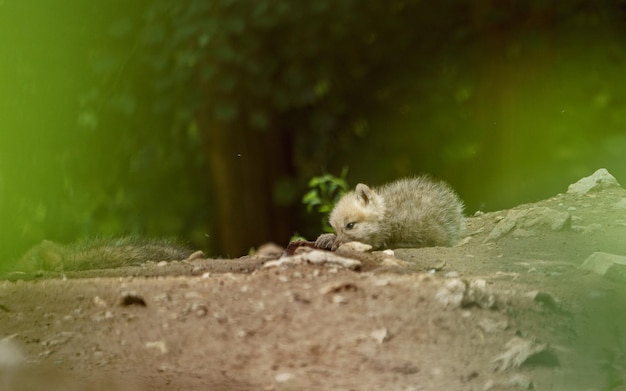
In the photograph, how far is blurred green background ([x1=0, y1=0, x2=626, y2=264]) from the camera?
16.8 ft

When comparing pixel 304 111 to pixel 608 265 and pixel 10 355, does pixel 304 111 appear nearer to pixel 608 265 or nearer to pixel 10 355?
pixel 608 265

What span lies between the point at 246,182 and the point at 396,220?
5.65ft

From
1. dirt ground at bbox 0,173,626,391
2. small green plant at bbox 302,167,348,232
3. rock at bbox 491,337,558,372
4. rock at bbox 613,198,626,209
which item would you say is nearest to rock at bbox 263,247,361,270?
dirt ground at bbox 0,173,626,391

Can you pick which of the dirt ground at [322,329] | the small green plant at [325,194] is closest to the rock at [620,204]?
the dirt ground at [322,329]

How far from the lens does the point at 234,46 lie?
5.08m

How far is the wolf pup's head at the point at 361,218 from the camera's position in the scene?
3910mm

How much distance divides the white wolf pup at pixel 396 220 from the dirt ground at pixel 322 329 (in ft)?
3.00

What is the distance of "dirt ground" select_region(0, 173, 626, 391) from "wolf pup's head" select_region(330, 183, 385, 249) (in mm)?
930

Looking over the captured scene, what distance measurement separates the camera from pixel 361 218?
12.9 ft

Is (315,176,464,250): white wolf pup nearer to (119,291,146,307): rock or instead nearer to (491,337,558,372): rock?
(119,291,146,307): rock

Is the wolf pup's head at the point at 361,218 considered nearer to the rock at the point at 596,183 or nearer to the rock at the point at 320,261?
the rock at the point at 320,261

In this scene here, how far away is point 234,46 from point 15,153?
1.34m

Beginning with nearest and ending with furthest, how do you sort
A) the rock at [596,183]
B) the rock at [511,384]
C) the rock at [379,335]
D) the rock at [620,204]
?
the rock at [511,384] < the rock at [379,335] < the rock at [620,204] < the rock at [596,183]

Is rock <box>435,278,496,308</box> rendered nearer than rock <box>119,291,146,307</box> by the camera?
Yes
